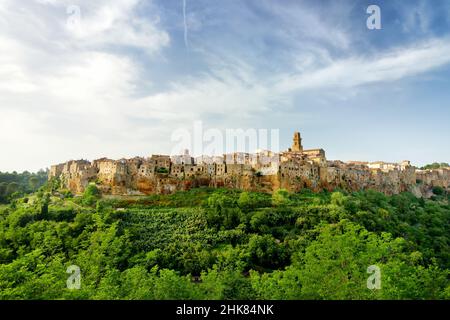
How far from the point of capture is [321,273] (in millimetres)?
13016

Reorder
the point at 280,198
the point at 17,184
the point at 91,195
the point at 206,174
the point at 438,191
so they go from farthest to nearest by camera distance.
A: the point at 438,191 → the point at 17,184 → the point at 206,174 → the point at 91,195 → the point at 280,198

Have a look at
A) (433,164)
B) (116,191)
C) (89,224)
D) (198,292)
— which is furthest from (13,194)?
(433,164)

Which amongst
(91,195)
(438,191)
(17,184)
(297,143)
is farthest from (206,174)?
(438,191)

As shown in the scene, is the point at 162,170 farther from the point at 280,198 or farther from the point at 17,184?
the point at 17,184

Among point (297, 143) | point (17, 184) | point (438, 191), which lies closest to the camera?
point (17, 184)

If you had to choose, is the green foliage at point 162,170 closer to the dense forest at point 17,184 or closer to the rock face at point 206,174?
the rock face at point 206,174

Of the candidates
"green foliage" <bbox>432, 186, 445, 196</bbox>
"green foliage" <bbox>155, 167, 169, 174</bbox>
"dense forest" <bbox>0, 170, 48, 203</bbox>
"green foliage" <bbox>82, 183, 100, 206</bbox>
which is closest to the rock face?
"green foliage" <bbox>155, 167, 169, 174</bbox>

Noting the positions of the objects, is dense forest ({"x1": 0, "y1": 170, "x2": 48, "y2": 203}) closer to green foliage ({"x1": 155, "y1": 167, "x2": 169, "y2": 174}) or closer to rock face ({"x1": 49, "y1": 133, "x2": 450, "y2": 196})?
rock face ({"x1": 49, "y1": 133, "x2": 450, "y2": 196})

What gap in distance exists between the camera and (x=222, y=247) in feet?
84.7

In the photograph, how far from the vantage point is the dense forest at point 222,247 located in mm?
12492

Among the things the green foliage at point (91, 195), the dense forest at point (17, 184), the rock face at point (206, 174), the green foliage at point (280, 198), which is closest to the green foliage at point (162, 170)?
the rock face at point (206, 174)

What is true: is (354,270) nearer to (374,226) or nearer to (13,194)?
(374,226)

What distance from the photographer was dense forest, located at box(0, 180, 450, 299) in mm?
12492
